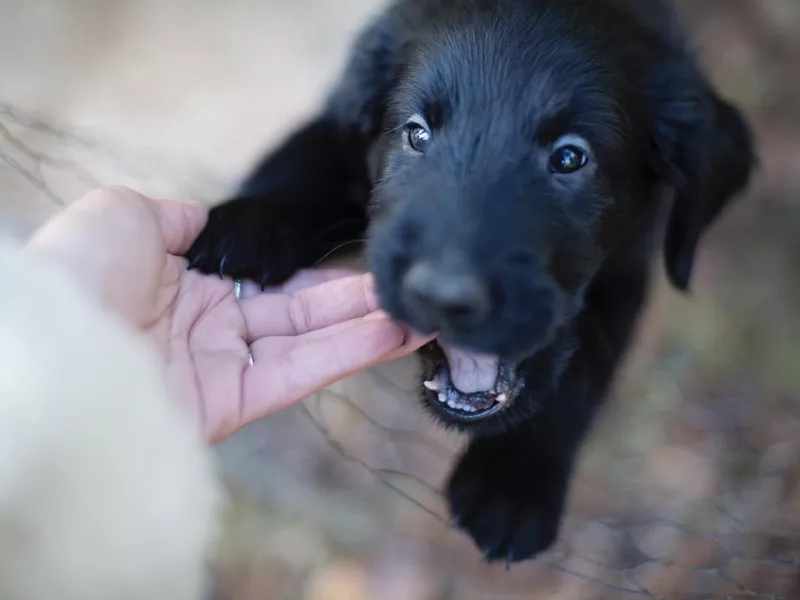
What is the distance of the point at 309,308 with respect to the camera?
1.32 m

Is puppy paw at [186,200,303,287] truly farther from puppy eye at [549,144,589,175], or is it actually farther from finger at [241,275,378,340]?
puppy eye at [549,144,589,175]

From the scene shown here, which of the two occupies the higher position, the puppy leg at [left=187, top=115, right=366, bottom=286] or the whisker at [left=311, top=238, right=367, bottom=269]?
the puppy leg at [left=187, top=115, right=366, bottom=286]

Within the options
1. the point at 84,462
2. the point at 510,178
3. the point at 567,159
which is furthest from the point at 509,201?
the point at 84,462

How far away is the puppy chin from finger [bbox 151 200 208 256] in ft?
1.58

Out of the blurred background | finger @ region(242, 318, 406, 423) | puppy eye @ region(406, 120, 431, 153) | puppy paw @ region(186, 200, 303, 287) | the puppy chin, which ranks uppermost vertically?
puppy eye @ region(406, 120, 431, 153)

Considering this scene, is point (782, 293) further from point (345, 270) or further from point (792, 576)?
point (345, 270)

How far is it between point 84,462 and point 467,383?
2.25 feet

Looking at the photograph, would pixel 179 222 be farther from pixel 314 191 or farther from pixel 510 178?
pixel 510 178

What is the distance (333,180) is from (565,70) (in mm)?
514

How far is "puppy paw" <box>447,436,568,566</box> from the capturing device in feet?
4.46

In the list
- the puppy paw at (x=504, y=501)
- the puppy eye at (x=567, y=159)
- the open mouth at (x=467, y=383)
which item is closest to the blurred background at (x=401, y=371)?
the puppy paw at (x=504, y=501)

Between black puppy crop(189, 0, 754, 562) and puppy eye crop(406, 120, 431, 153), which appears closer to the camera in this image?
black puppy crop(189, 0, 754, 562)

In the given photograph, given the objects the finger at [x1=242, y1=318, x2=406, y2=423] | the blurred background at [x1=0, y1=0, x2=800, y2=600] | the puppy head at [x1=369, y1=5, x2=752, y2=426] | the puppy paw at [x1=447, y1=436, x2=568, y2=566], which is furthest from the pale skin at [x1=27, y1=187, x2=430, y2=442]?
the blurred background at [x1=0, y1=0, x2=800, y2=600]

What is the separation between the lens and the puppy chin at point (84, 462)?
0.63m
